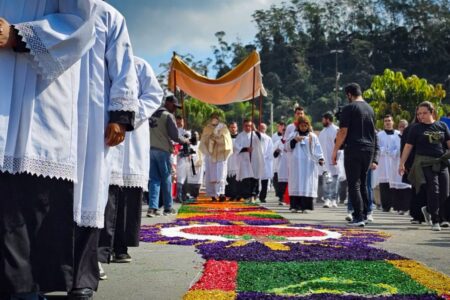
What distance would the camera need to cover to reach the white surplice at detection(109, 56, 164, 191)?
6.34 m

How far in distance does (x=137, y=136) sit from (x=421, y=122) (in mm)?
5445

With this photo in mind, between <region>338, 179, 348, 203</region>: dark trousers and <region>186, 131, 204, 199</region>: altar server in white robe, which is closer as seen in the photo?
<region>338, 179, 348, 203</region>: dark trousers

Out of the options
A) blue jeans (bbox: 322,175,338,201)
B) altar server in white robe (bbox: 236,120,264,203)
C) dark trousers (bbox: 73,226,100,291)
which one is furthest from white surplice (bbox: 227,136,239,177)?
dark trousers (bbox: 73,226,100,291)

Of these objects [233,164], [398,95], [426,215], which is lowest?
[426,215]

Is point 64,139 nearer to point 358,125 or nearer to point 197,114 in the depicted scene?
point 358,125

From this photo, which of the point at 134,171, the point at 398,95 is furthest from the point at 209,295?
the point at 398,95

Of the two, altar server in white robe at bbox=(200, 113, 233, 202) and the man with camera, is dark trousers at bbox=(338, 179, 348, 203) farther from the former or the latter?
the man with camera

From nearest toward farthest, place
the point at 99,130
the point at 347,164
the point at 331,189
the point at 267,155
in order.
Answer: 1. the point at 99,130
2. the point at 347,164
3. the point at 331,189
4. the point at 267,155

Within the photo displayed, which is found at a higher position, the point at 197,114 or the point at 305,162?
the point at 197,114

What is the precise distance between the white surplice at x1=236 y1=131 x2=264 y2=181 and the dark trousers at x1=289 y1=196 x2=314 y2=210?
11.7ft

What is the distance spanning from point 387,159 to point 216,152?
169 inches

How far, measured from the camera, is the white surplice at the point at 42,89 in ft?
11.9

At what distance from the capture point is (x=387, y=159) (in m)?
16.3

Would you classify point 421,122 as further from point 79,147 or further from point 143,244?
point 79,147
